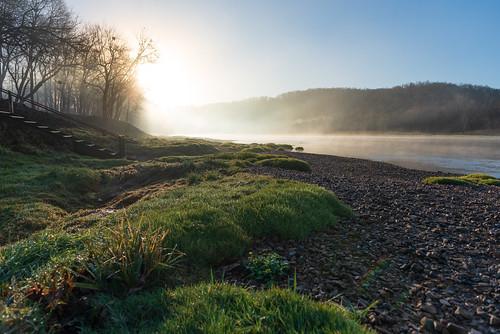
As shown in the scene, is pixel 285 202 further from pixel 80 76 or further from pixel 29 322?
pixel 80 76

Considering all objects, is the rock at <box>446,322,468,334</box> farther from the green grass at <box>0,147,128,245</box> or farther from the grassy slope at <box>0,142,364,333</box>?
the green grass at <box>0,147,128,245</box>

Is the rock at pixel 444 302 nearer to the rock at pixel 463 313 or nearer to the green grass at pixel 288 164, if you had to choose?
the rock at pixel 463 313

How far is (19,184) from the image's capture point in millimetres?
12766

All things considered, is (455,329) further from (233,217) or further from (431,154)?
(431,154)

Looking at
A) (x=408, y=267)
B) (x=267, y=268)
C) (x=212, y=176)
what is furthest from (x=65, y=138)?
(x=408, y=267)

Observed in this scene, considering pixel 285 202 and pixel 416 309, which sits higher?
pixel 285 202

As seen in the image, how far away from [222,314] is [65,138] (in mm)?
25094

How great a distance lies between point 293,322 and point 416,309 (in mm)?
1975

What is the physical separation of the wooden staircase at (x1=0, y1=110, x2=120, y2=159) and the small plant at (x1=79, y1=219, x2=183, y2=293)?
22.1 metres

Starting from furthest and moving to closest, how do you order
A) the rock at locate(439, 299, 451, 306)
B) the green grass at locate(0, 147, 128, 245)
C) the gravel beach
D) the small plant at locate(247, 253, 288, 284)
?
1. the green grass at locate(0, 147, 128, 245)
2. the small plant at locate(247, 253, 288, 284)
3. the rock at locate(439, 299, 451, 306)
4. the gravel beach

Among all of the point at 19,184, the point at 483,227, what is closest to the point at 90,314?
the point at 483,227

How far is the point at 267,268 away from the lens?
5078 mm

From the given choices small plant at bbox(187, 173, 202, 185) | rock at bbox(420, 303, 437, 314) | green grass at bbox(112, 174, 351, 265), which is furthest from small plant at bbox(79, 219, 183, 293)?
small plant at bbox(187, 173, 202, 185)

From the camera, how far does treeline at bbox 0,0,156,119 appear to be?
351 inches
